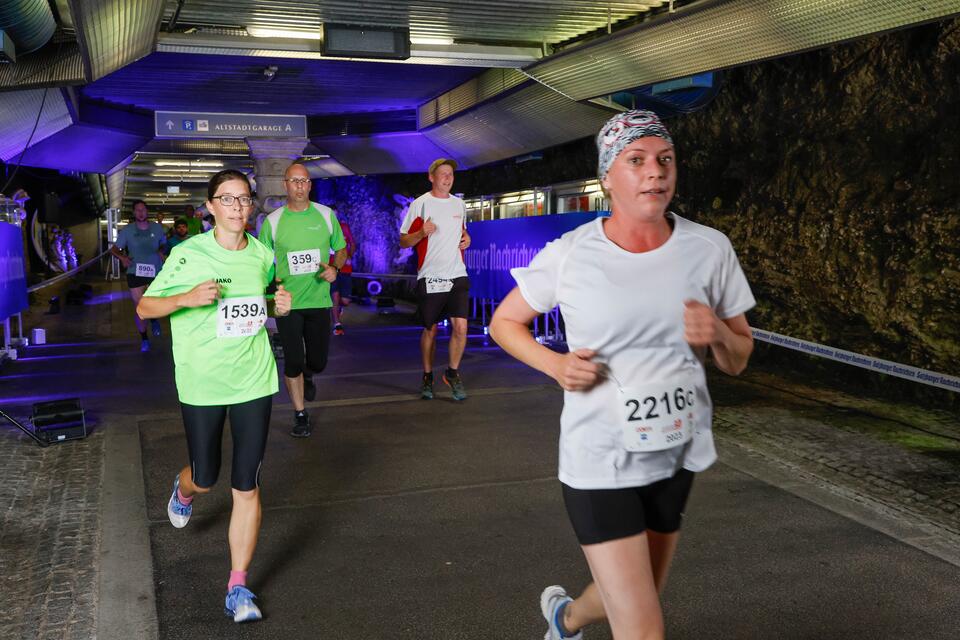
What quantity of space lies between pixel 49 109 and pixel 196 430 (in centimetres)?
1277

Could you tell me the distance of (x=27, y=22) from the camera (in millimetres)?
8328

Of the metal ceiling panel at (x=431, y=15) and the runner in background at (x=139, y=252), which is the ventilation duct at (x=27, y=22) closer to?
the metal ceiling panel at (x=431, y=15)

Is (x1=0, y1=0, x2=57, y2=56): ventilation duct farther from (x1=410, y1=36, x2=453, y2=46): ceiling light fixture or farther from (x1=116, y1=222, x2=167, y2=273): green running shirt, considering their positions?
(x1=410, y1=36, x2=453, y2=46): ceiling light fixture

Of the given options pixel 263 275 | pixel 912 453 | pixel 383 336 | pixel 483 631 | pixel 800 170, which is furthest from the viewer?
pixel 383 336

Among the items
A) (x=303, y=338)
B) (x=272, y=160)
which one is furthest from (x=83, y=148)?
(x=303, y=338)

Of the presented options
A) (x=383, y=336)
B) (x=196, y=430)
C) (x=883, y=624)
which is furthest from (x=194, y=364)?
(x=383, y=336)

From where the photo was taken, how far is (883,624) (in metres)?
3.54

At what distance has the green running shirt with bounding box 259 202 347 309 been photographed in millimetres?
6602

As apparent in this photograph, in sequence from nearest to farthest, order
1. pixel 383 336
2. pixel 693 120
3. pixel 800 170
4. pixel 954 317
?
pixel 954 317 → pixel 800 170 → pixel 693 120 → pixel 383 336

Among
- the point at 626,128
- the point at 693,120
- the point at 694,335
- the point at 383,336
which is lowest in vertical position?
the point at 383,336

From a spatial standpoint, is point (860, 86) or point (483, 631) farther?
point (860, 86)

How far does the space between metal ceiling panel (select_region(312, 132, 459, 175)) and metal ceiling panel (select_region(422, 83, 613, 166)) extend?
0.75 meters

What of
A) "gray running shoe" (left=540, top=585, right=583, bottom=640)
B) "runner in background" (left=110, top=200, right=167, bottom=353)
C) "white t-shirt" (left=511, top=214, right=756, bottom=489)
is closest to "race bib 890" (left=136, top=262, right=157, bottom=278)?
"runner in background" (left=110, top=200, right=167, bottom=353)

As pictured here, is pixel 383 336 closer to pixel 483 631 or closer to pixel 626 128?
pixel 483 631
